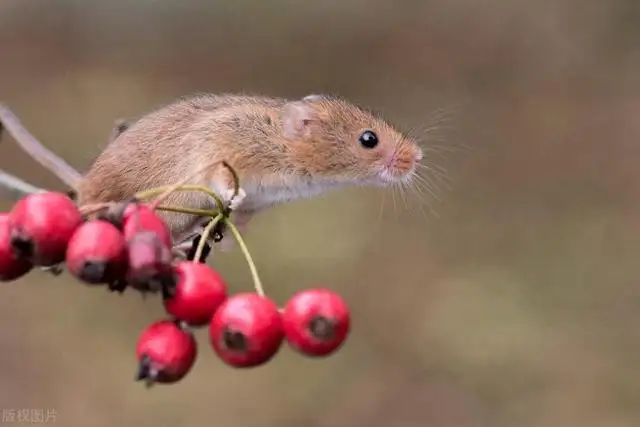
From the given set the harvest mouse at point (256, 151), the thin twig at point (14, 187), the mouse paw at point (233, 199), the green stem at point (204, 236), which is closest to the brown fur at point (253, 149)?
the harvest mouse at point (256, 151)

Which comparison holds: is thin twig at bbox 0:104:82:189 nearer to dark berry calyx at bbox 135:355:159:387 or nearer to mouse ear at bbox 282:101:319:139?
mouse ear at bbox 282:101:319:139

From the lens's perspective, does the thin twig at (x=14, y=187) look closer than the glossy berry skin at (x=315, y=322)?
No

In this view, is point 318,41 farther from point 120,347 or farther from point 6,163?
point 120,347

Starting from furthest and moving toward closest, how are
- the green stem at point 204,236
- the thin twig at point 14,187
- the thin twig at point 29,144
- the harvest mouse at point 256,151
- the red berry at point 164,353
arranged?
the harvest mouse at point 256,151, the thin twig at point 29,144, the thin twig at point 14,187, the green stem at point 204,236, the red berry at point 164,353

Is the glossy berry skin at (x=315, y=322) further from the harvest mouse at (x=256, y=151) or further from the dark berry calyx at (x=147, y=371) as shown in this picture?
the harvest mouse at (x=256, y=151)

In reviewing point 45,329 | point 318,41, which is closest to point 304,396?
point 45,329
